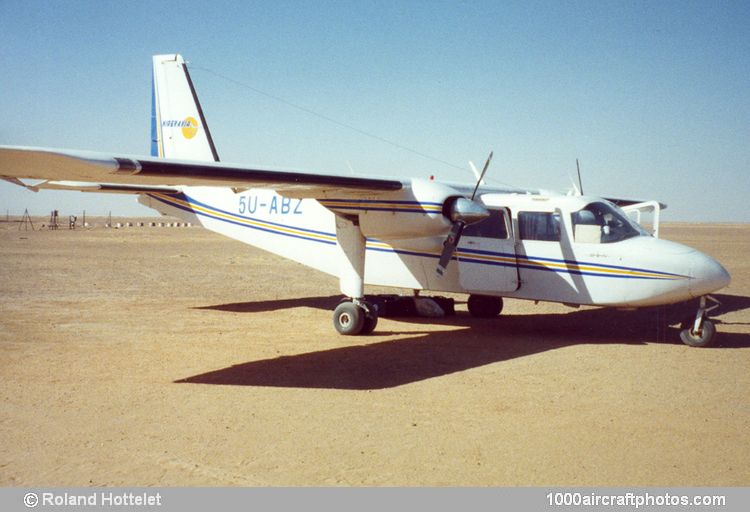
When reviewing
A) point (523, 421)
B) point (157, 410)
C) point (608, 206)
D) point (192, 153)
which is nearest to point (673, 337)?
point (608, 206)

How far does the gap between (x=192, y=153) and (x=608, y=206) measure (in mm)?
9850

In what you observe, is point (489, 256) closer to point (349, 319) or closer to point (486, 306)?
point (486, 306)

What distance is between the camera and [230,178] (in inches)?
336

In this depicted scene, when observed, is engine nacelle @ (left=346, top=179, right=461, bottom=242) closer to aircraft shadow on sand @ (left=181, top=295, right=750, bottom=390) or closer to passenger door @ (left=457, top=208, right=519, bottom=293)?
passenger door @ (left=457, top=208, right=519, bottom=293)

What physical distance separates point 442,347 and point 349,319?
192 cm

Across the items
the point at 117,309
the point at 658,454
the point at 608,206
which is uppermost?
the point at 608,206

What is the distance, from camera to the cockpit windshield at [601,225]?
10883 mm

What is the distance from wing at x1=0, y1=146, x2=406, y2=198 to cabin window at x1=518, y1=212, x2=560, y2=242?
2652mm

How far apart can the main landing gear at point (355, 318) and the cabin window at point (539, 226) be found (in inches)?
126

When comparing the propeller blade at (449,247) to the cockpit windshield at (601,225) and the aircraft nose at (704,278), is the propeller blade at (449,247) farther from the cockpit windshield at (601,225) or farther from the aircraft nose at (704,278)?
the aircraft nose at (704,278)

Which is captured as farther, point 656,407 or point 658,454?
point 656,407

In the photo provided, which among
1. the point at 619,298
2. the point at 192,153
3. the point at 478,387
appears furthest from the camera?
the point at 192,153

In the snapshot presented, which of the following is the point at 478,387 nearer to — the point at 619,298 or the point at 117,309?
the point at 619,298

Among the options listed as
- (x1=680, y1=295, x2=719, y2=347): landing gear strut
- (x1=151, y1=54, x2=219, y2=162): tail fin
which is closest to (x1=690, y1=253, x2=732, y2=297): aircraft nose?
(x1=680, y1=295, x2=719, y2=347): landing gear strut
